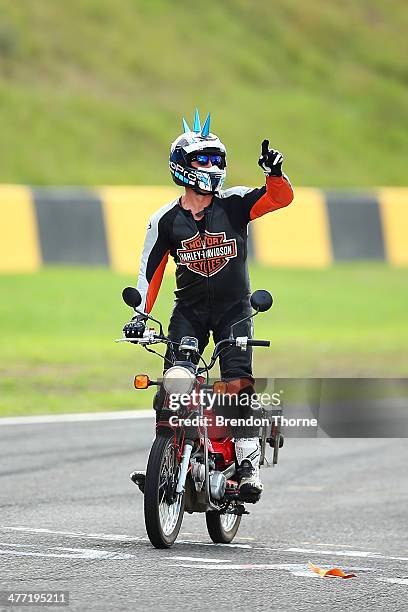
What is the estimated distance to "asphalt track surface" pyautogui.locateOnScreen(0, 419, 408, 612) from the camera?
621cm

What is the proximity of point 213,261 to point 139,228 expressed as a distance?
40.8ft

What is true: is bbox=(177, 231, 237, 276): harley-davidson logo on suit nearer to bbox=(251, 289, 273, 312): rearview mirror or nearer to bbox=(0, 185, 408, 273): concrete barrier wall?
bbox=(251, 289, 273, 312): rearview mirror

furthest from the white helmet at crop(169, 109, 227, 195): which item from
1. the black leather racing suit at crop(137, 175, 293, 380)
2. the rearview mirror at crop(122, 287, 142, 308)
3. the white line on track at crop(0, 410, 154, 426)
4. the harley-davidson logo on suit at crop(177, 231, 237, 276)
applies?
the white line on track at crop(0, 410, 154, 426)

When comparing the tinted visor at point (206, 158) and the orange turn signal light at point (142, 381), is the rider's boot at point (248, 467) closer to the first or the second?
the orange turn signal light at point (142, 381)

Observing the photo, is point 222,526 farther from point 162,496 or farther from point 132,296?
point 132,296

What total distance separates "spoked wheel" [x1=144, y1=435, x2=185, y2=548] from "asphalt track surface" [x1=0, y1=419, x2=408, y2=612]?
0.10 meters

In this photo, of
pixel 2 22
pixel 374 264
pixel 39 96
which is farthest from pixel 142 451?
pixel 2 22

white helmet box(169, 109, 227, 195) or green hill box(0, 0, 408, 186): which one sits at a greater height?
green hill box(0, 0, 408, 186)

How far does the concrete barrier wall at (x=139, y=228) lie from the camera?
1948cm

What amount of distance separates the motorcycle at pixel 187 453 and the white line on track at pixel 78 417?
185 inches

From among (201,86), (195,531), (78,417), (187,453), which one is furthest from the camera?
(201,86)

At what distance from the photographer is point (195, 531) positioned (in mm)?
8539

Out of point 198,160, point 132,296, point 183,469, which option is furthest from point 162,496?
point 198,160

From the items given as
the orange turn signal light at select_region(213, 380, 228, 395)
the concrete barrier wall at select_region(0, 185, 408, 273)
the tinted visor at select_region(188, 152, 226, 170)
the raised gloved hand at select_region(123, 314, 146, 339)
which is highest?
the concrete barrier wall at select_region(0, 185, 408, 273)
